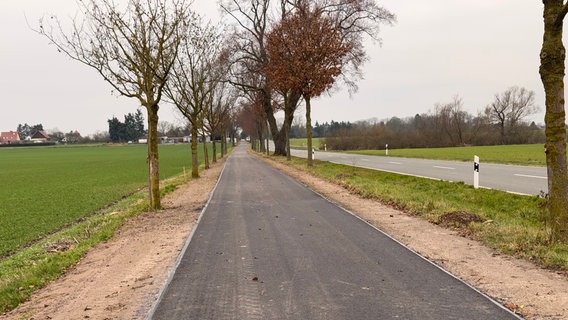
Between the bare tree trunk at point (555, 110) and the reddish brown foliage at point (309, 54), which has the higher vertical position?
the reddish brown foliage at point (309, 54)

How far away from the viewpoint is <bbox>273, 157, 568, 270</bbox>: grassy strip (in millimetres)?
6677

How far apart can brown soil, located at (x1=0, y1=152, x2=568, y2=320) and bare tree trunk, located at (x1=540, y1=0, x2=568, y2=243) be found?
1.21m

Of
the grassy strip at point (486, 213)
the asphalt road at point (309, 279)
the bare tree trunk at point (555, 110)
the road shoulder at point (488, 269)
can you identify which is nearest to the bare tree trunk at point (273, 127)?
the grassy strip at point (486, 213)

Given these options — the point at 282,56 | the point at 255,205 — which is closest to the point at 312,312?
the point at 255,205

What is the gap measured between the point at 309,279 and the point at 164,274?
79.3 inches

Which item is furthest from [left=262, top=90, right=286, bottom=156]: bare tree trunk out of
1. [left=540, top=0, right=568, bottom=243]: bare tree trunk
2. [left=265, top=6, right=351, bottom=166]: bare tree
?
[left=540, top=0, right=568, bottom=243]: bare tree trunk

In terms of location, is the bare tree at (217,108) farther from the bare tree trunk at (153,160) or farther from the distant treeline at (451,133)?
the distant treeline at (451,133)

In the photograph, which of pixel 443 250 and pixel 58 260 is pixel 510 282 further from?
pixel 58 260

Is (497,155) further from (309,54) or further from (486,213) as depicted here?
(486,213)

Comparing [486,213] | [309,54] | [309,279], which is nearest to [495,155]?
[309,54]

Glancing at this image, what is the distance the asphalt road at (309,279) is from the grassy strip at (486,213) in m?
1.64

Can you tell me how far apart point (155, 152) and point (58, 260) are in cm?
581

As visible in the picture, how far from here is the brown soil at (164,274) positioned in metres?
4.85

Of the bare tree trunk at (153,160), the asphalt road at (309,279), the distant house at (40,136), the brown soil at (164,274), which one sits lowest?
the brown soil at (164,274)
